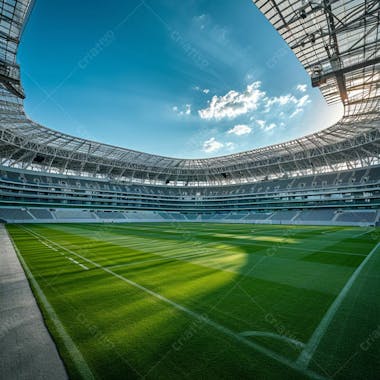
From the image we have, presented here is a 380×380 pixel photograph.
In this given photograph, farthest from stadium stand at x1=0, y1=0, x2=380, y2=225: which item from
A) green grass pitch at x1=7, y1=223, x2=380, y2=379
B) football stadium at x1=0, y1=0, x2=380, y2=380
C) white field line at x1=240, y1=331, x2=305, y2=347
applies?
white field line at x1=240, y1=331, x2=305, y2=347

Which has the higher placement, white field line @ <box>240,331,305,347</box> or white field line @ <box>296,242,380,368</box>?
white field line @ <box>296,242,380,368</box>

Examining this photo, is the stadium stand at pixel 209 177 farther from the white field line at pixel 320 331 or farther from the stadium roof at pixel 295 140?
the white field line at pixel 320 331

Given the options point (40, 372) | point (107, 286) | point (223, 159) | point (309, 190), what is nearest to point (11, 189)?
point (223, 159)

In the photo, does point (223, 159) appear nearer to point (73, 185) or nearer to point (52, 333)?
point (73, 185)

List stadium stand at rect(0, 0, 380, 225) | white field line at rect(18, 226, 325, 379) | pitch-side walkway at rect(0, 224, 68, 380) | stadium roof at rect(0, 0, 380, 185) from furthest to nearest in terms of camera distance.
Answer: stadium stand at rect(0, 0, 380, 225) → stadium roof at rect(0, 0, 380, 185) → white field line at rect(18, 226, 325, 379) → pitch-side walkway at rect(0, 224, 68, 380)

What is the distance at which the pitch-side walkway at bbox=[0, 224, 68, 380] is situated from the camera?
345cm

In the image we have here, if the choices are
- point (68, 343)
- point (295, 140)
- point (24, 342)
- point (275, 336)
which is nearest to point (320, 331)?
point (275, 336)

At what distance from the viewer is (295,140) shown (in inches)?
2138

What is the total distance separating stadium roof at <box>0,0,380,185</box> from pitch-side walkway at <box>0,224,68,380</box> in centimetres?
1003

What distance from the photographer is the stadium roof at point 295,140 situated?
14.7m

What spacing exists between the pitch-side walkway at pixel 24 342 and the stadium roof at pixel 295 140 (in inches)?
395

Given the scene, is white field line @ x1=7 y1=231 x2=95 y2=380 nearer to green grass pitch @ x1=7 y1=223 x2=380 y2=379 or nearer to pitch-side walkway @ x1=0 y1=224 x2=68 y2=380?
green grass pitch @ x1=7 y1=223 x2=380 y2=379

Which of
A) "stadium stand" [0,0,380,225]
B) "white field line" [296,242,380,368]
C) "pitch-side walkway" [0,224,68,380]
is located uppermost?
"stadium stand" [0,0,380,225]

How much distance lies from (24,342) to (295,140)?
200 feet
